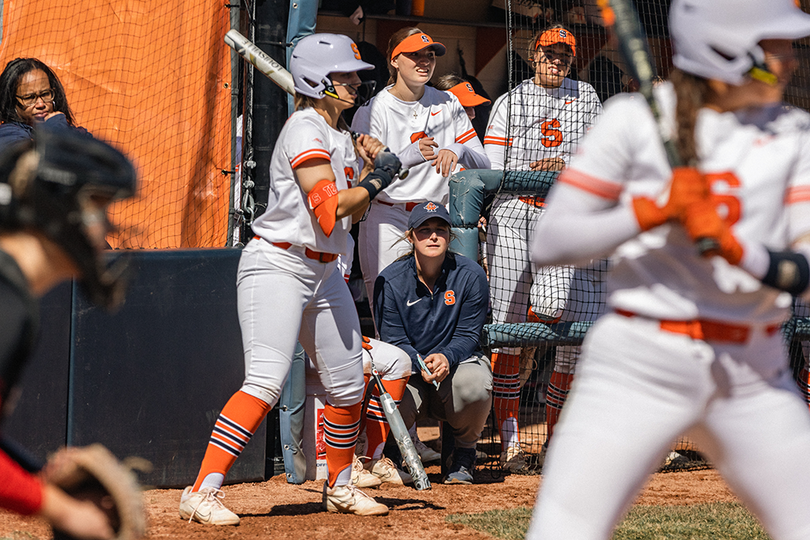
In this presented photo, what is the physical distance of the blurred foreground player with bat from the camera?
5.16 feet

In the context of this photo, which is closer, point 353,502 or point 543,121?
point 353,502

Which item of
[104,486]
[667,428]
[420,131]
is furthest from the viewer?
[420,131]

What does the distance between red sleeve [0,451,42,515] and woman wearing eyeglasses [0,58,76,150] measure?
319 centimetres

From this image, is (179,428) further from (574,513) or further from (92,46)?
(574,513)

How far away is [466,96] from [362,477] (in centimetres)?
260

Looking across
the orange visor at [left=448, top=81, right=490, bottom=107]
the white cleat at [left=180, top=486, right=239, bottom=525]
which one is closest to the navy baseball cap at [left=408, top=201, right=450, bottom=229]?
the orange visor at [left=448, top=81, right=490, bottom=107]

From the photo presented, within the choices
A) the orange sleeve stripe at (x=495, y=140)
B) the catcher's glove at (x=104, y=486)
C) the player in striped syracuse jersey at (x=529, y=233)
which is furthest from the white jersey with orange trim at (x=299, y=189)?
the catcher's glove at (x=104, y=486)

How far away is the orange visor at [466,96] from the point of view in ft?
20.0

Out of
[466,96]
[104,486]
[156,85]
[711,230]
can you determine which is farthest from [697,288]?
[156,85]

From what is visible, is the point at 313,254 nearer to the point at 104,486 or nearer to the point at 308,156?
the point at 308,156

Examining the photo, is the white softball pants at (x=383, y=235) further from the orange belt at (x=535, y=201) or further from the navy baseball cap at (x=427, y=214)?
the orange belt at (x=535, y=201)

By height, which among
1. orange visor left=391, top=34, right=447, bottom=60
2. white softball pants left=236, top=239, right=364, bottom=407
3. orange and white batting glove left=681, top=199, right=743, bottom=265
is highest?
orange visor left=391, top=34, right=447, bottom=60

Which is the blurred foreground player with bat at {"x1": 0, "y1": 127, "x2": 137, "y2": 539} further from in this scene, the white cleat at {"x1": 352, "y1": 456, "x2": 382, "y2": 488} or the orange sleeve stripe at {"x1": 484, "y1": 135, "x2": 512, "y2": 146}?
the orange sleeve stripe at {"x1": 484, "y1": 135, "x2": 512, "y2": 146}

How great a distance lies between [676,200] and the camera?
6.22 feet
